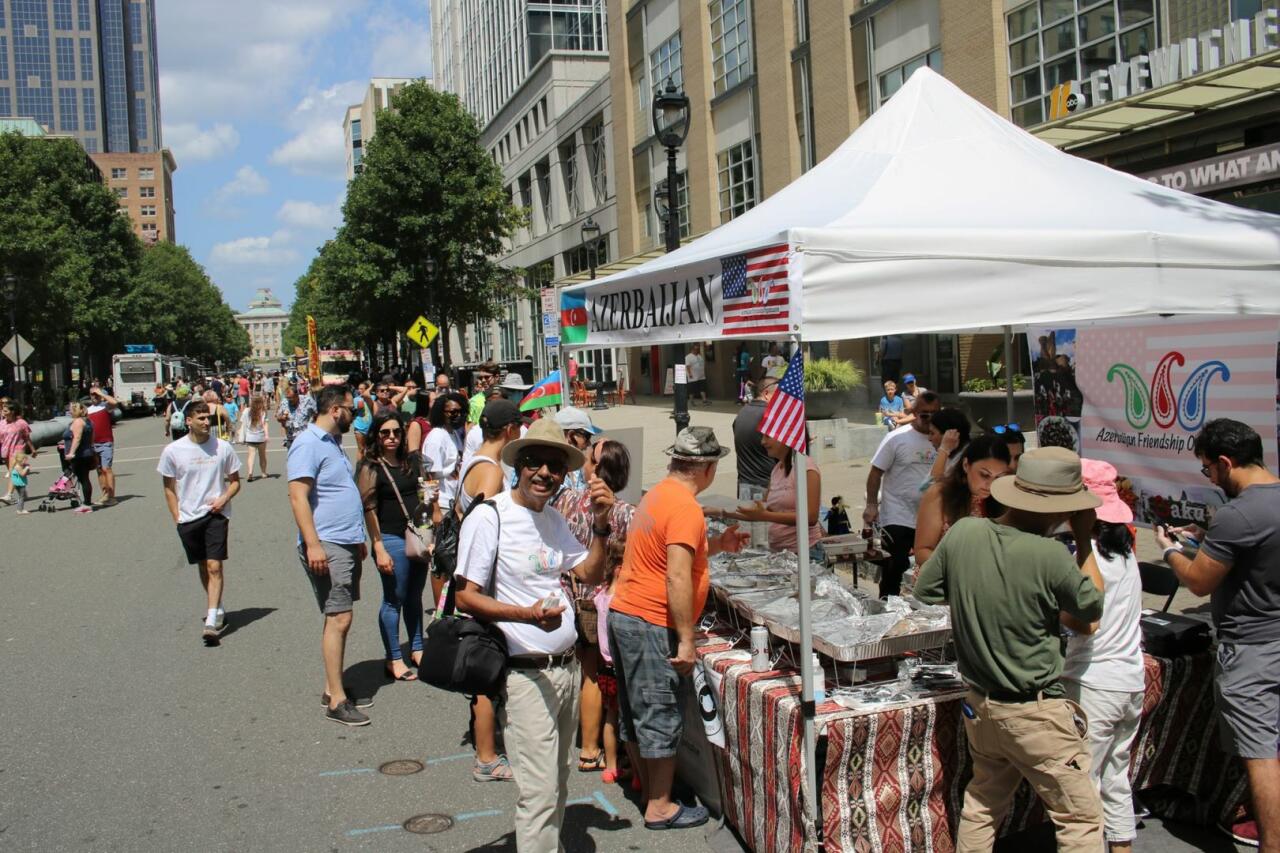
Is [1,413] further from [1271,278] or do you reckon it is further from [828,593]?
[1271,278]

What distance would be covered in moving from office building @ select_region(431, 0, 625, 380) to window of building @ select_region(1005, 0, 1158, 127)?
2297 cm

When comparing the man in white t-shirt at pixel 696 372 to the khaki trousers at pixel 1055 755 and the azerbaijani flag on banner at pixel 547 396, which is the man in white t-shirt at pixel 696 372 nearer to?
the azerbaijani flag on banner at pixel 547 396

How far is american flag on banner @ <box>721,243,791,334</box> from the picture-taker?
13.3ft

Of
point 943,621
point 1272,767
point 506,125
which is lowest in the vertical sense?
point 1272,767

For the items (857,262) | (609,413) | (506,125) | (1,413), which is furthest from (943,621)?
(506,125)

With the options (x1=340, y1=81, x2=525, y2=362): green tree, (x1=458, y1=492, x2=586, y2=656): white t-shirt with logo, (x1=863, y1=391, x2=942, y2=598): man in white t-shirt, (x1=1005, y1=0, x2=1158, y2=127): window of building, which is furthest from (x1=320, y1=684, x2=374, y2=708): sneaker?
(x1=340, y1=81, x2=525, y2=362): green tree

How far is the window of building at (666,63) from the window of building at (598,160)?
26.4 feet

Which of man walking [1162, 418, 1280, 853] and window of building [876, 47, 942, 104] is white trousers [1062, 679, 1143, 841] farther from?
window of building [876, 47, 942, 104]

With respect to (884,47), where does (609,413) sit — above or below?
below

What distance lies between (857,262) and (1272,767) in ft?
8.34

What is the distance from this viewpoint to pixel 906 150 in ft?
18.4

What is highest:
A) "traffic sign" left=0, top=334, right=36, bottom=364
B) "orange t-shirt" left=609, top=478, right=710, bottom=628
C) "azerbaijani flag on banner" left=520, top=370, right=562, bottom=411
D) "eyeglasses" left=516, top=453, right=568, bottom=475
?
"traffic sign" left=0, top=334, right=36, bottom=364

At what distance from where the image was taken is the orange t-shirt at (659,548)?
4.06 m

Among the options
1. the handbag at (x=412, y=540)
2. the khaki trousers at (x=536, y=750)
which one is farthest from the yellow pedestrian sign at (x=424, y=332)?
the khaki trousers at (x=536, y=750)
